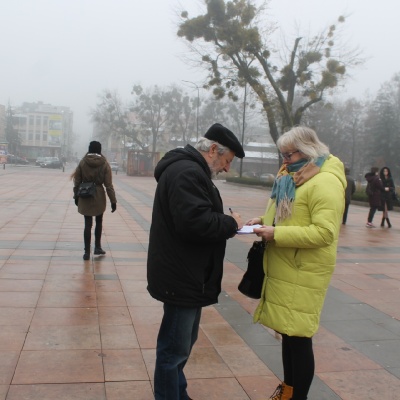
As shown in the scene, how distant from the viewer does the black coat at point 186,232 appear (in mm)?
2494

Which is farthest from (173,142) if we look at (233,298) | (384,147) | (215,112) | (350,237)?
(233,298)

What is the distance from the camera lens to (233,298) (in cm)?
555

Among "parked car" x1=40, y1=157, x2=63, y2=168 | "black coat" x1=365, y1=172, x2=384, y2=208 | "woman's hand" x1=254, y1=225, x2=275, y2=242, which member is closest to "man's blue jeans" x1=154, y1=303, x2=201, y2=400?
"woman's hand" x1=254, y1=225, x2=275, y2=242

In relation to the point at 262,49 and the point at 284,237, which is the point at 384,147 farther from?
the point at 284,237

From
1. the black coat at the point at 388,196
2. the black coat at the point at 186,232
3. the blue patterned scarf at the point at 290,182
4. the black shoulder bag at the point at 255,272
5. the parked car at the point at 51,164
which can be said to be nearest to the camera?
the black coat at the point at 186,232

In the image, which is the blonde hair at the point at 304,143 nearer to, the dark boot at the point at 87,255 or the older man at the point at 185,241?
the older man at the point at 185,241

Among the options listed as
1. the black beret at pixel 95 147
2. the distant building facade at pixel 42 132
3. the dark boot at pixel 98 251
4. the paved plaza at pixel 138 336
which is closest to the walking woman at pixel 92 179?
the black beret at pixel 95 147

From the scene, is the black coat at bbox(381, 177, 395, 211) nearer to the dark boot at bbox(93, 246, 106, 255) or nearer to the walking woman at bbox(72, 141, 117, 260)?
the dark boot at bbox(93, 246, 106, 255)

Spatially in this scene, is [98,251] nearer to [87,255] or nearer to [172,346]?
[87,255]

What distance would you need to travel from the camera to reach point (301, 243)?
267 centimetres

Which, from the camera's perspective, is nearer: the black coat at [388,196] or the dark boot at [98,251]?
the dark boot at [98,251]

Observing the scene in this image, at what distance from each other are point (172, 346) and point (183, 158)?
0.96 m

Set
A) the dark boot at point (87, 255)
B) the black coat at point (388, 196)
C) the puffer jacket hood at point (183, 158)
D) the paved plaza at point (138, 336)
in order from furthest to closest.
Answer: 1. the black coat at point (388, 196)
2. the dark boot at point (87, 255)
3. the paved plaza at point (138, 336)
4. the puffer jacket hood at point (183, 158)

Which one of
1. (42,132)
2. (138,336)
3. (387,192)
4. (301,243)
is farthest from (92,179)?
(42,132)
